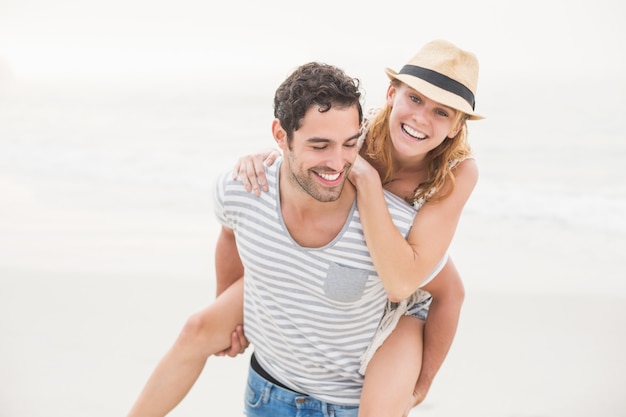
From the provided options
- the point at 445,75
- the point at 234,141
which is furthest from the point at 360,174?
the point at 234,141

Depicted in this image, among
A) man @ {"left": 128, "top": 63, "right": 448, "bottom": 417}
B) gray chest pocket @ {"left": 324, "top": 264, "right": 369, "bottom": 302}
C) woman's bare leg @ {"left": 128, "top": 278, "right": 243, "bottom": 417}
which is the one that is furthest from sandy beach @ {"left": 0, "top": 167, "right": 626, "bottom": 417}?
gray chest pocket @ {"left": 324, "top": 264, "right": 369, "bottom": 302}

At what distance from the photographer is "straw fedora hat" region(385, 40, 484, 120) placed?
270 centimetres

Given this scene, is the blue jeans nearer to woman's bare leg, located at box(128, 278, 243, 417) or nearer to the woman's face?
woman's bare leg, located at box(128, 278, 243, 417)

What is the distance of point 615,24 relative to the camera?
19422 millimetres

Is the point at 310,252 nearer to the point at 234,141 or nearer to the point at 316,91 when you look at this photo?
the point at 316,91

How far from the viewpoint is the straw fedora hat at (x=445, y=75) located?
270cm

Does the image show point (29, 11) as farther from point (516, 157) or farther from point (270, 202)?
point (270, 202)

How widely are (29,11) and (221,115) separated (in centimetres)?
1431

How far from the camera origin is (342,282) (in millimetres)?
2402

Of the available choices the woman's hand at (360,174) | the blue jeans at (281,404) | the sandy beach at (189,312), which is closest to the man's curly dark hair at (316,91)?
the woman's hand at (360,174)

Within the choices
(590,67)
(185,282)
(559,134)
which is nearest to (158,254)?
(185,282)

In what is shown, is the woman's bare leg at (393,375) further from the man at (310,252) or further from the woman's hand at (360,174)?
the woman's hand at (360,174)

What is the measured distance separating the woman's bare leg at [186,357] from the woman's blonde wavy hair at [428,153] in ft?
2.49

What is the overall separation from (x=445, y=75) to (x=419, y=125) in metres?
0.21
